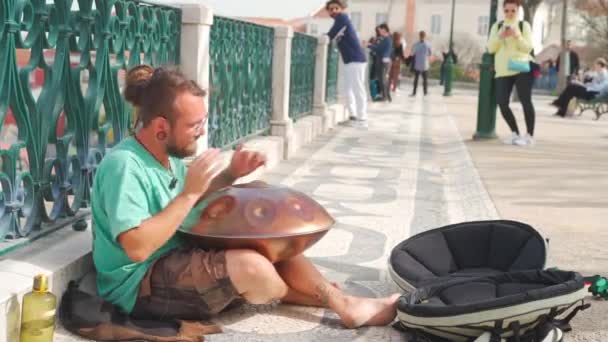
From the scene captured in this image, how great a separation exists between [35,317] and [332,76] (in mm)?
13249

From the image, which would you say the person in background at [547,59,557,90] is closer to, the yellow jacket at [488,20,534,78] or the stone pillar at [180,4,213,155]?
the yellow jacket at [488,20,534,78]

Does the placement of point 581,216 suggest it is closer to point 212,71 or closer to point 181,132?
point 212,71

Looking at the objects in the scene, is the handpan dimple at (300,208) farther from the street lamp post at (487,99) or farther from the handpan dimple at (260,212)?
the street lamp post at (487,99)

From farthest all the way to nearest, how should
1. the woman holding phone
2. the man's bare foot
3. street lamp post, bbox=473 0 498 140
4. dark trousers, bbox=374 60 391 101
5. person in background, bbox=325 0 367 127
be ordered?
1. dark trousers, bbox=374 60 391 101
2. person in background, bbox=325 0 367 127
3. street lamp post, bbox=473 0 498 140
4. the woman holding phone
5. the man's bare foot

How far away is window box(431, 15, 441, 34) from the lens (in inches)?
3381

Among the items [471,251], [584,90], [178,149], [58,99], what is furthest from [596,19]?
[178,149]

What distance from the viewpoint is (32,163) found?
3.73 m

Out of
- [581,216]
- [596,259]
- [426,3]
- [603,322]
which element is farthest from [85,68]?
[426,3]

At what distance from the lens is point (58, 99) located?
3955mm

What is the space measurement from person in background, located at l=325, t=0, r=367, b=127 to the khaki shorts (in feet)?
33.4

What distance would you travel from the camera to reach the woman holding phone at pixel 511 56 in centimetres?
1083

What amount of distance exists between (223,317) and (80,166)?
1116 millimetres

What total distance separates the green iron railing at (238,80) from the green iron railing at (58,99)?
83.2 inches

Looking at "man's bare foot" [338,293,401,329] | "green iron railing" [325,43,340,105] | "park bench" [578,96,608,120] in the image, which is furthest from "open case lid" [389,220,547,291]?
"park bench" [578,96,608,120]
